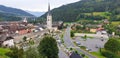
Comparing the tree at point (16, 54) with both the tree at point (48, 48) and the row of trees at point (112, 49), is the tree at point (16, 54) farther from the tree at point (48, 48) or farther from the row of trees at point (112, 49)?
the row of trees at point (112, 49)

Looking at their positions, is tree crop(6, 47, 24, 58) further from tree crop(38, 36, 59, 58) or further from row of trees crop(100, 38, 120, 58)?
row of trees crop(100, 38, 120, 58)

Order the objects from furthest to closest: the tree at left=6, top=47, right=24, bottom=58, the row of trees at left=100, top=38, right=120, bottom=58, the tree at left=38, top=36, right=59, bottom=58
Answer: the row of trees at left=100, top=38, right=120, bottom=58, the tree at left=38, top=36, right=59, bottom=58, the tree at left=6, top=47, right=24, bottom=58

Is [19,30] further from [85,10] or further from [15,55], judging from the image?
[85,10]

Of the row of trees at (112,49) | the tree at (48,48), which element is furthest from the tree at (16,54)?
the row of trees at (112,49)

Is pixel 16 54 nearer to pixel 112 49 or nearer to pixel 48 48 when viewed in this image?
pixel 48 48

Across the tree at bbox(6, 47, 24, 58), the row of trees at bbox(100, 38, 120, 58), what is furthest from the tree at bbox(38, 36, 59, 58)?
the row of trees at bbox(100, 38, 120, 58)

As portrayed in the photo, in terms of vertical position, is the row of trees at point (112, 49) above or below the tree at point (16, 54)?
below

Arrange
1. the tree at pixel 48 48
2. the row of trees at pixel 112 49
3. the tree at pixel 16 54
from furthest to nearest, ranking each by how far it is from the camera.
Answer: the row of trees at pixel 112 49 < the tree at pixel 48 48 < the tree at pixel 16 54

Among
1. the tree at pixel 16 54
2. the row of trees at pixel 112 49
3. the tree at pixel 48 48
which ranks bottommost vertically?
the row of trees at pixel 112 49

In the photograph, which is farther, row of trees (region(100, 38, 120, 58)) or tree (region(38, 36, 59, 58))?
row of trees (region(100, 38, 120, 58))

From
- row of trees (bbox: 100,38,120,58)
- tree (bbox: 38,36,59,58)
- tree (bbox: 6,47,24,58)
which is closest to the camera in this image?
tree (bbox: 6,47,24,58)

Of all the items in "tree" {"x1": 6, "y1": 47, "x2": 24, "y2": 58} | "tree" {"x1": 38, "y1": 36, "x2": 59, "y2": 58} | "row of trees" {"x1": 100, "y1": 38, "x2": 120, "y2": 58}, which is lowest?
"row of trees" {"x1": 100, "y1": 38, "x2": 120, "y2": 58}
